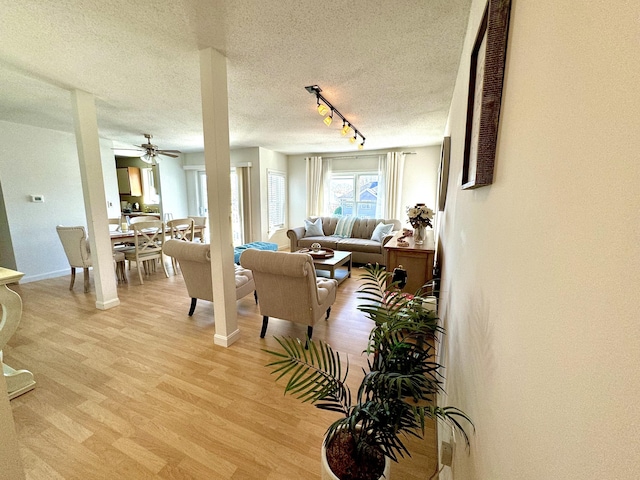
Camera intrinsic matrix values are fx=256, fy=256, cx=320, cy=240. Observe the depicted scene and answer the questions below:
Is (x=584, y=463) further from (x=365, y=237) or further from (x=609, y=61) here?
(x=365, y=237)

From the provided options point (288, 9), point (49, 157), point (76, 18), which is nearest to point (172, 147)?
point (49, 157)

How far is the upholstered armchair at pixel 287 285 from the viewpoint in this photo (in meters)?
2.09

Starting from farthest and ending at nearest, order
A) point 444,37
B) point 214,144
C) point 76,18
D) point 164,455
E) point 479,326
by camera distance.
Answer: point 214,144
point 444,37
point 76,18
point 164,455
point 479,326

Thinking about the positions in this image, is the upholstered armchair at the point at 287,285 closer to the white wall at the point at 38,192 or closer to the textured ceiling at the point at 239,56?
the textured ceiling at the point at 239,56

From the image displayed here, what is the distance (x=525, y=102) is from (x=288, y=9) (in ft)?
5.21

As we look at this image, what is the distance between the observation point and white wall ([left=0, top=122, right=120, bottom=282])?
12.4 feet

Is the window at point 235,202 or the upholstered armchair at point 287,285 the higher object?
the window at point 235,202

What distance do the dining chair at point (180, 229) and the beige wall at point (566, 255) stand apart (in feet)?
15.2

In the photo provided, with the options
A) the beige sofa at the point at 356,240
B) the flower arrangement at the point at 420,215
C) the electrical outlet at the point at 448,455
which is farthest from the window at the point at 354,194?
the electrical outlet at the point at 448,455

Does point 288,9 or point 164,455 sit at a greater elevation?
point 288,9

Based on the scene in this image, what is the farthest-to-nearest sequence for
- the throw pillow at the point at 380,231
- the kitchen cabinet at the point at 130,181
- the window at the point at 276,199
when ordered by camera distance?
the kitchen cabinet at the point at 130,181
the window at the point at 276,199
the throw pillow at the point at 380,231

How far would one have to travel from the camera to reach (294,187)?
262 inches

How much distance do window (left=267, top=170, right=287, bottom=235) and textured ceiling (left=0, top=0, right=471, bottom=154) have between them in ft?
8.24

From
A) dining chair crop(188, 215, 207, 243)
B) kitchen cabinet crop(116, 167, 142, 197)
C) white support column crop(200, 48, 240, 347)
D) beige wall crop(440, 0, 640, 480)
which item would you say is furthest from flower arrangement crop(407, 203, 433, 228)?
kitchen cabinet crop(116, 167, 142, 197)
